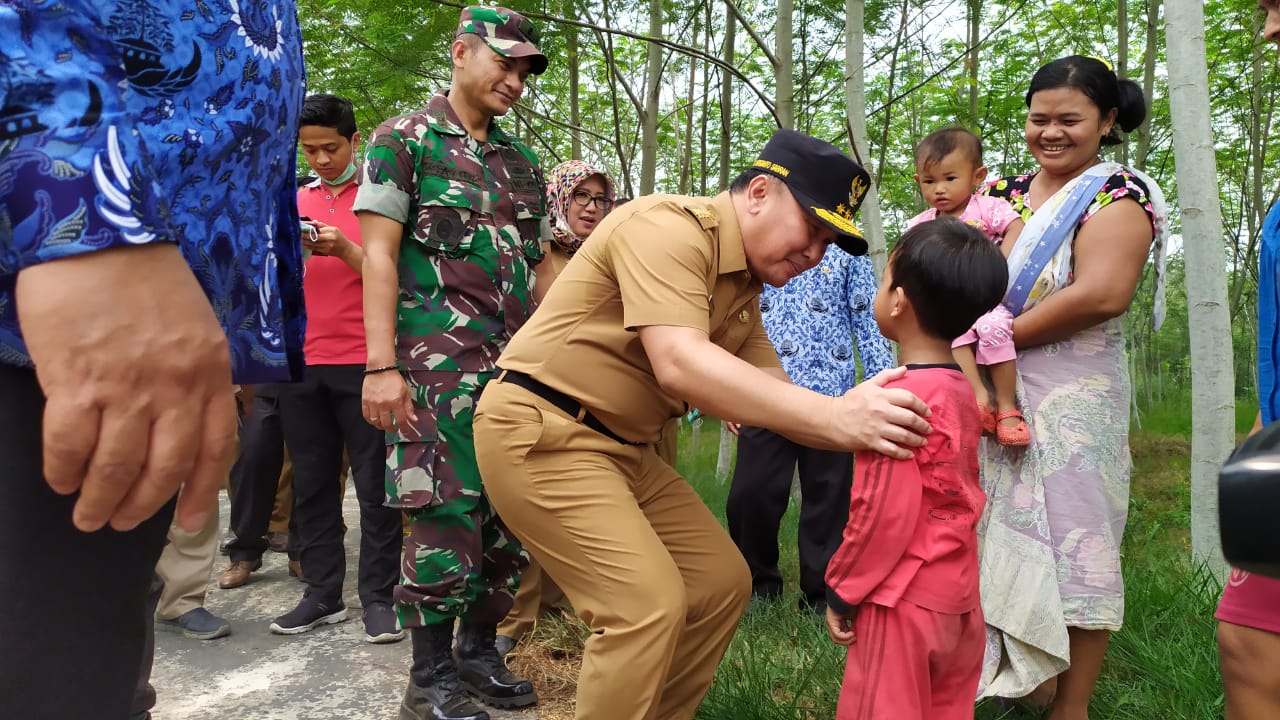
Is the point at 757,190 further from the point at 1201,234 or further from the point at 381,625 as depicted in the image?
the point at 381,625

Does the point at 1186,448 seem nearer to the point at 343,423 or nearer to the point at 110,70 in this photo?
the point at 343,423

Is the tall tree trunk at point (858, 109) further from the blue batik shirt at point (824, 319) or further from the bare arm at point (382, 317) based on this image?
Answer: the bare arm at point (382, 317)

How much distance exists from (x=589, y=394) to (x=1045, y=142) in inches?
60.8

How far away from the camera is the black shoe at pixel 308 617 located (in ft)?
12.0

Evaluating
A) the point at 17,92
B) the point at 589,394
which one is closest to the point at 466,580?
the point at 589,394

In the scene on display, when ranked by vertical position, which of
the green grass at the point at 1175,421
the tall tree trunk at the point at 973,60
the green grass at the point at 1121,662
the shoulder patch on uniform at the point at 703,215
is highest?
the tall tree trunk at the point at 973,60

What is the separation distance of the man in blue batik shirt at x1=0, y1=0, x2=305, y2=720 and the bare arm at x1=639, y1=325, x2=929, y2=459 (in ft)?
2.78

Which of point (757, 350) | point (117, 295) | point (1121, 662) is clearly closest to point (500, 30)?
point (757, 350)

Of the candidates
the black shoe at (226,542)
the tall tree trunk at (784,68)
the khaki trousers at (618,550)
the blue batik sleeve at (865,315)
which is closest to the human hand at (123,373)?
the khaki trousers at (618,550)

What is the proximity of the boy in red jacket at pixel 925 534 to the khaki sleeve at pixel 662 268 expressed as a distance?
456mm

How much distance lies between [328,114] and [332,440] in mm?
1424

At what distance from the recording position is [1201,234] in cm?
343

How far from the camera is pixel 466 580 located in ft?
9.14

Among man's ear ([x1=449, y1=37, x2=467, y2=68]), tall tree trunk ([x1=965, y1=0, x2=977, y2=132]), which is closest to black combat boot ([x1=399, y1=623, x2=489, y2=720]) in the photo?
man's ear ([x1=449, y1=37, x2=467, y2=68])
